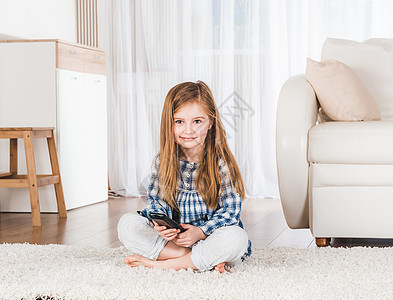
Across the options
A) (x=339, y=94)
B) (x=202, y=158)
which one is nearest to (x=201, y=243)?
(x=202, y=158)

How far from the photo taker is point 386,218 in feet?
7.72

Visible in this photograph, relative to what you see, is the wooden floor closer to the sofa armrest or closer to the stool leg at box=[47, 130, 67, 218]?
the stool leg at box=[47, 130, 67, 218]

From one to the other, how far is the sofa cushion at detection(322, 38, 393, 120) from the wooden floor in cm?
75

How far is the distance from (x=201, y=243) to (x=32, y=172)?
1565mm

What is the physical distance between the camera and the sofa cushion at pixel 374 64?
9.68ft

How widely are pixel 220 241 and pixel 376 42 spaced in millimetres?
1768

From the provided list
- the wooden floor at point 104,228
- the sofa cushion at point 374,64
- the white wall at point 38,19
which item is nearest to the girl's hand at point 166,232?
the wooden floor at point 104,228

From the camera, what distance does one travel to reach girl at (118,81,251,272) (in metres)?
1.83

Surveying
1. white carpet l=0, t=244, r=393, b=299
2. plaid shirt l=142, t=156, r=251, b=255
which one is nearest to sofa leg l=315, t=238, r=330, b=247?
white carpet l=0, t=244, r=393, b=299

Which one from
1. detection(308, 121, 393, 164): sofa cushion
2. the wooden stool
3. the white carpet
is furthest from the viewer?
the wooden stool

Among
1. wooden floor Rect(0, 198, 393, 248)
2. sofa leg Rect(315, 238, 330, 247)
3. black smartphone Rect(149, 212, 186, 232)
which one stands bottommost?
wooden floor Rect(0, 198, 393, 248)

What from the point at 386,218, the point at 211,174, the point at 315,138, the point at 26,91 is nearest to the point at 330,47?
the point at 315,138

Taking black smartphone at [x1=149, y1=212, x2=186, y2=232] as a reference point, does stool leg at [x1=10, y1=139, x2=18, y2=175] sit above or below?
above

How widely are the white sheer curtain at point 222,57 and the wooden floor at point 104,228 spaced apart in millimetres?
604
